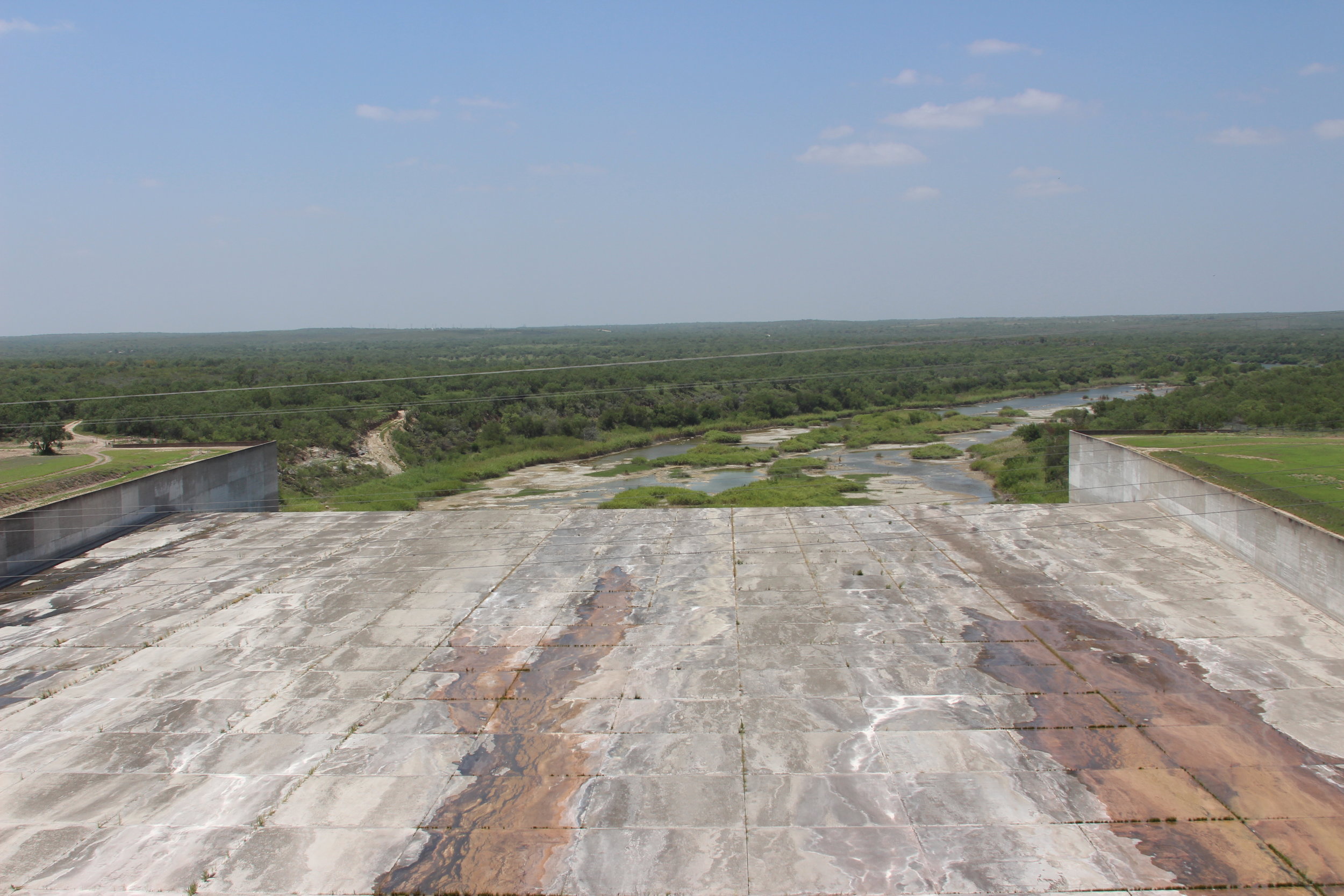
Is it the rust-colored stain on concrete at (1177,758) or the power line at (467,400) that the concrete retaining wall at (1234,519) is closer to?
the rust-colored stain on concrete at (1177,758)

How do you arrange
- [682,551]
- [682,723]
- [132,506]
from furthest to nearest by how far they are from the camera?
[132,506]
[682,551]
[682,723]

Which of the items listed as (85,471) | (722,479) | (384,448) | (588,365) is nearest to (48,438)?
(85,471)

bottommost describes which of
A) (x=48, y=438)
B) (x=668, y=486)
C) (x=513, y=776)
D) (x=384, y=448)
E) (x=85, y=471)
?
(x=668, y=486)

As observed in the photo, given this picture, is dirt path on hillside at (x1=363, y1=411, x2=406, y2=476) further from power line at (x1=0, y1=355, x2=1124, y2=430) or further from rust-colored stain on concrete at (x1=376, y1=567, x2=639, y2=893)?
rust-colored stain on concrete at (x1=376, y1=567, x2=639, y2=893)

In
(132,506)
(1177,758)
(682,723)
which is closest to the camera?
(1177,758)

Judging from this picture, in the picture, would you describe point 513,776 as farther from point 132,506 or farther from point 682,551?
point 132,506
